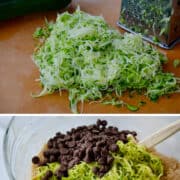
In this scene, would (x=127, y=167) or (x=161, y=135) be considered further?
(x=161, y=135)

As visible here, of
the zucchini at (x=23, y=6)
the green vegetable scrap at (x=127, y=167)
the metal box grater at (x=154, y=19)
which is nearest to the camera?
the green vegetable scrap at (x=127, y=167)

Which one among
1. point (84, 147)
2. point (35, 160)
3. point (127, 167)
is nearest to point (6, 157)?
point (35, 160)

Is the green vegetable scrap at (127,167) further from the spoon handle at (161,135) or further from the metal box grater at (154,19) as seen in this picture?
the metal box grater at (154,19)

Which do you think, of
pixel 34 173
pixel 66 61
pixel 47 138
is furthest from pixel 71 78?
pixel 34 173

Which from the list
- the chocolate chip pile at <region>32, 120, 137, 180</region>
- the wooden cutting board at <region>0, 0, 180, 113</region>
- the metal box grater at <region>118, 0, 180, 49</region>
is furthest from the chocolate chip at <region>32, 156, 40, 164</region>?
the metal box grater at <region>118, 0, 180, 49</region>

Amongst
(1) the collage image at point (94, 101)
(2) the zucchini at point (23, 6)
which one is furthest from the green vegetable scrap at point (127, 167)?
(2) the zucchini at point (23, 6)

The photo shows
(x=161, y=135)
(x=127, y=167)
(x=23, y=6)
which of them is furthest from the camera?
(x=23, y=6)

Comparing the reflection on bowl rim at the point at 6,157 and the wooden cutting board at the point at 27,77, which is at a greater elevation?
the wooden cutting board at the point at 27,77

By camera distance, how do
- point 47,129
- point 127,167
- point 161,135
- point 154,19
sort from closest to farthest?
1. point 127,167
2. point 161,135
3. point 47,129
4. point 154,19

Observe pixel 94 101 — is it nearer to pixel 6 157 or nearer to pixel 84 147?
pixel 84 147
